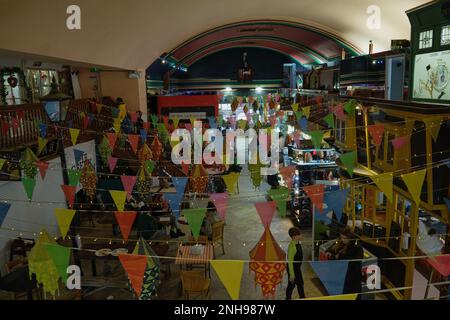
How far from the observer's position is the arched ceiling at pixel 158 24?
7.41 meters

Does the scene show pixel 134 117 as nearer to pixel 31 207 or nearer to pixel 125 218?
pixel 31 207

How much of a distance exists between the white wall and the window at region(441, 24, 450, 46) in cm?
835

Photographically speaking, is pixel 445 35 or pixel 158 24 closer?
pixel 445 35

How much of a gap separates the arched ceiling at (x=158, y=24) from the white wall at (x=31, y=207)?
2.88 metres

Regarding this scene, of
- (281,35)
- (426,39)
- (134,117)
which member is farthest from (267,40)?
(426,39)

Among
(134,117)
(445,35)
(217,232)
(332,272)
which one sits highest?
(445,35)

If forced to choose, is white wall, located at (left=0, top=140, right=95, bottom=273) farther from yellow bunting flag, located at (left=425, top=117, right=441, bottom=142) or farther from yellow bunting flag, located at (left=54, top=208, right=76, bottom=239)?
yellow bunting flag, located at (left=425, top=117, right=441, bottom=142)

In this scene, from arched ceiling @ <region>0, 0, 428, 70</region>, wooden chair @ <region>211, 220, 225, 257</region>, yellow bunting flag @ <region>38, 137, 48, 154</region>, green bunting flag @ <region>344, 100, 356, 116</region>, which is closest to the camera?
arched ceiling @ <region>0, 0, 428, 70</region>

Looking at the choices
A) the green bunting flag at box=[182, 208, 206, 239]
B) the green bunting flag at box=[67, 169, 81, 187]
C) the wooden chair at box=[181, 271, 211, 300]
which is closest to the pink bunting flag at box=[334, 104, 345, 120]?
the wooden chair at box=[181, 271, 211, 300]

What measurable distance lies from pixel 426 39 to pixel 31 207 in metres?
10.2

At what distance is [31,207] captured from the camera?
9.93 meters

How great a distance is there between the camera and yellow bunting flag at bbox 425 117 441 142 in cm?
591

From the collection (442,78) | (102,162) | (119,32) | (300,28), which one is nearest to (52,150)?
(119,32)
